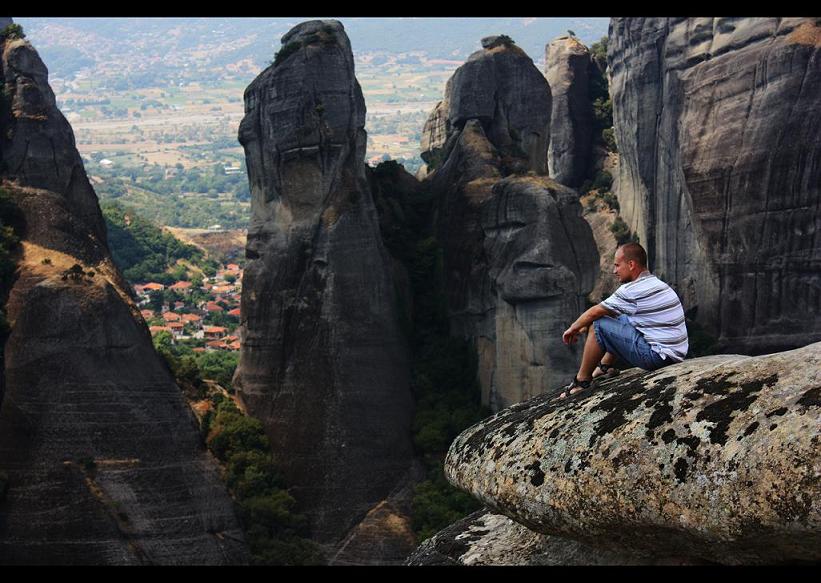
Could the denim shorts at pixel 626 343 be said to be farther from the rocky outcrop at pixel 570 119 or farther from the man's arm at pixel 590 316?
the rocky outcrop at pixel 570 119

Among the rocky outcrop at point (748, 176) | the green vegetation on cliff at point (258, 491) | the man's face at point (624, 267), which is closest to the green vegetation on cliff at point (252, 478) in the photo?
the green vegetation on cliff at point (258, 491)

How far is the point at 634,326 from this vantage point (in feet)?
38.2

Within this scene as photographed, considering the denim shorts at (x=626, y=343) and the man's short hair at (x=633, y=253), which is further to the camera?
the man's short hair at (x=633, y=253)

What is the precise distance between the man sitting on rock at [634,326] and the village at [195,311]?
7373 cm

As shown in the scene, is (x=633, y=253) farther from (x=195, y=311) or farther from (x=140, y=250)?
(x=140, y=250)

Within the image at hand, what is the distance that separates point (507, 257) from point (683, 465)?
47523 mm

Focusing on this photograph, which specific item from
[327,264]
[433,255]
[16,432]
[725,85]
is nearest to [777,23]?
[725,85]

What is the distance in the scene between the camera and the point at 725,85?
62.3 metres

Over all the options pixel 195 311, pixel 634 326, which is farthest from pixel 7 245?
pixel 195 311

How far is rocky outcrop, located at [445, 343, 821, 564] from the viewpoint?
8.85 m

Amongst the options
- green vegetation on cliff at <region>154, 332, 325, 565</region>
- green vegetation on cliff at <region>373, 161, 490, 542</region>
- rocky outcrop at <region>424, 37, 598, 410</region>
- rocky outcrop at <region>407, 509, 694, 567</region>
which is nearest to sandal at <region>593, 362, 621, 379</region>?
rocky outcrop at <region>407, 509, 694, 567</region>

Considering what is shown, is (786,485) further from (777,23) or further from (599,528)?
(777,23)

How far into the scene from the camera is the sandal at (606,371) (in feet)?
39.3

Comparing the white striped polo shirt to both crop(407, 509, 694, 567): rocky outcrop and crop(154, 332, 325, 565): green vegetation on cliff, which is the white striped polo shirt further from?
crop(154, 332, 325, 565): green vegetation on cliff
